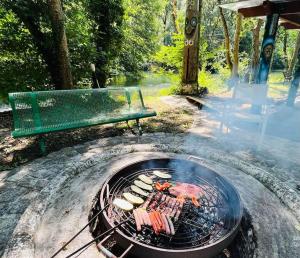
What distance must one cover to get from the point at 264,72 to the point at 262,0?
1.83m

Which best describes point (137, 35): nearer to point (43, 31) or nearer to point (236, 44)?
point (43, 31)

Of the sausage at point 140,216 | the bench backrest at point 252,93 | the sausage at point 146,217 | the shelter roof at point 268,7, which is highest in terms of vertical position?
the shelter roof at point 268,7

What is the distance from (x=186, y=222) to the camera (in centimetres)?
247

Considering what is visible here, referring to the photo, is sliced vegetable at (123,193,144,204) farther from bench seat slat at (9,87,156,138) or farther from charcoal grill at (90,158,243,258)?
bench seat slat at (9,87,156,138)

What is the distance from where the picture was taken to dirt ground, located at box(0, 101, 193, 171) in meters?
4.23

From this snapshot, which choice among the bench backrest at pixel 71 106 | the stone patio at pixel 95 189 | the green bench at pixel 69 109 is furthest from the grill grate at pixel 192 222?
the bench backrest at pixel 71 106

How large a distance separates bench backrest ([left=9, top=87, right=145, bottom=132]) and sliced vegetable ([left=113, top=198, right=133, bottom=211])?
221cm

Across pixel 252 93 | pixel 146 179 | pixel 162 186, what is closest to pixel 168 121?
pixel 252 93

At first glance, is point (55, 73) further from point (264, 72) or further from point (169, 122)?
point (264, 72)

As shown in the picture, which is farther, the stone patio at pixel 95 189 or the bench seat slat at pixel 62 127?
the bench seat slat at pixel 62 127

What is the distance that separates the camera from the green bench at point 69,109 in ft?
13.1

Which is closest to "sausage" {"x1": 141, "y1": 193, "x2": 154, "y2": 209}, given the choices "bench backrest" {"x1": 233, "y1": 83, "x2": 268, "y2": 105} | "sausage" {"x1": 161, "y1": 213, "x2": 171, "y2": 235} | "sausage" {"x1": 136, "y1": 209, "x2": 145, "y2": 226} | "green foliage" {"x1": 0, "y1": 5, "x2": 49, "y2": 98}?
"sausage" {"x1": 136, "y1": 209, "x2": 145, "y2": 226}

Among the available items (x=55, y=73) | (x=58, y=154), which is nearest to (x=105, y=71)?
(x=55, y=73)

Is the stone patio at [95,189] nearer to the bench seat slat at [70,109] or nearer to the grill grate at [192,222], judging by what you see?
the grill grate at [192,222]
